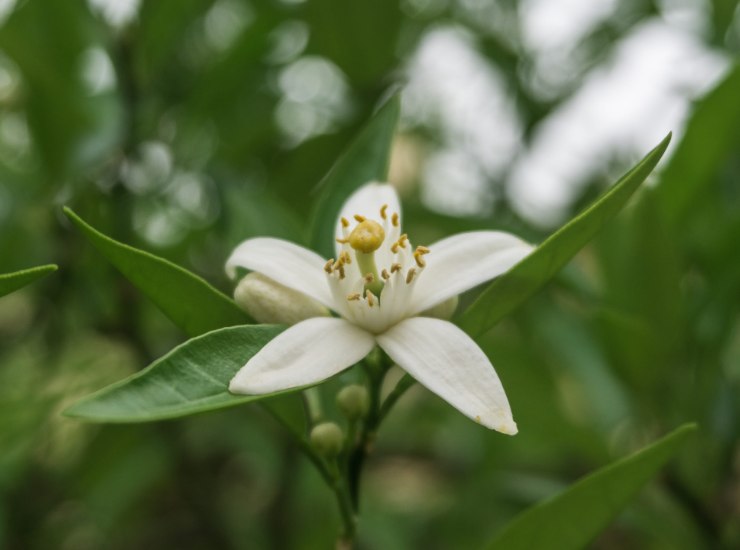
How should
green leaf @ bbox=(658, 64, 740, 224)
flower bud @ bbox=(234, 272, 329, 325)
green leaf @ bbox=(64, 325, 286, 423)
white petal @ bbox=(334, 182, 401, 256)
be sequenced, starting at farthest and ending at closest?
green leaf @ bbox=(658, 64, 740, 224) → white petal @ bbox=(334, 182, 401, 256) → flower bud @ bbox=(234, 272, 329, 325) → green leaf @ bbox=(64, 325, 286, 423)

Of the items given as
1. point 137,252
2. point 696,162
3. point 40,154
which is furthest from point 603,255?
point 40,154

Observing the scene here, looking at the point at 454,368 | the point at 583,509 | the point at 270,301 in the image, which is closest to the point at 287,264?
the point at 270,301

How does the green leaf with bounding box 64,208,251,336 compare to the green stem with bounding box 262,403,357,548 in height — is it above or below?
above

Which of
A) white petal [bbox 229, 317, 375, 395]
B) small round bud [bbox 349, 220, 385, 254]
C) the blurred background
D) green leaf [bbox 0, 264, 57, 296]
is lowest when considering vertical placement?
the blurred background

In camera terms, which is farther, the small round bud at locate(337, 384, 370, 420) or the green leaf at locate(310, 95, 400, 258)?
the green leaf at locate(310, 95, 400, 258)

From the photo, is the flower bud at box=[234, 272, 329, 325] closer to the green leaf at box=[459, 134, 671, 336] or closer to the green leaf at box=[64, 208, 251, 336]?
the green leaf at box=[64, 208, 251, 336]

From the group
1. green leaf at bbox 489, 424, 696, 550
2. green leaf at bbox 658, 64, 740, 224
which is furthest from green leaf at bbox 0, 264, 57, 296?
green leaf at bbox 658, 64, 740, 224

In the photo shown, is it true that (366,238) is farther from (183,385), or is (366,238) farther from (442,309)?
(183,385)

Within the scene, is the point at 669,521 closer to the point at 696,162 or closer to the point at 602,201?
the point at 696,162

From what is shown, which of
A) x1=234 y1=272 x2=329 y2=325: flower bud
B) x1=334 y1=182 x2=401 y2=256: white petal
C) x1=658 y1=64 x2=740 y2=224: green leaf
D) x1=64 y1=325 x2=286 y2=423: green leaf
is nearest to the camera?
x1=64 y1=325 x2=286 y2=423: green leaf
